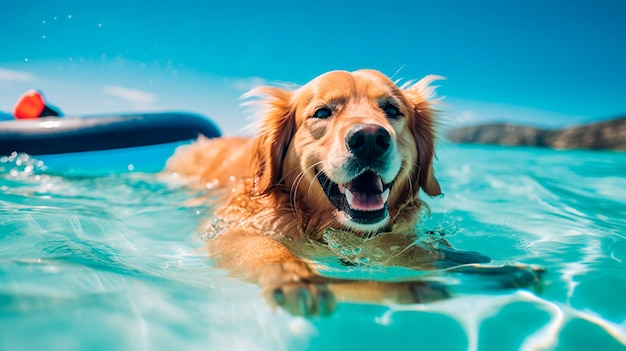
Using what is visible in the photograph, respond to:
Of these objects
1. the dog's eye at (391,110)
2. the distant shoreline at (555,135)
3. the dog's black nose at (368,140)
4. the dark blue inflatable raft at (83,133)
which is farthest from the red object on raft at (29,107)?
the distant shoreline at (555,135)

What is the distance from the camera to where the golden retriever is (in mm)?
2111

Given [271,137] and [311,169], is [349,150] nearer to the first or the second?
[311,169]

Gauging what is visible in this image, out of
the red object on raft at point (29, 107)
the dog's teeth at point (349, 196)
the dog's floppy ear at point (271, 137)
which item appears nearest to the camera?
the dog's teeth at point (349, 196)

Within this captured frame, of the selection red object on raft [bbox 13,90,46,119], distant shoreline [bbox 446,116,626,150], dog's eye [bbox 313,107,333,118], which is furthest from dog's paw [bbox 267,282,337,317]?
distant shoreline [bbox 446,116,626,150]

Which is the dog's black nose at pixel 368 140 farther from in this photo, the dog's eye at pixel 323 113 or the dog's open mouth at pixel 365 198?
the dog's eye at pixel 323 113

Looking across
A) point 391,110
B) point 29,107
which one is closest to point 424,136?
point 391,110

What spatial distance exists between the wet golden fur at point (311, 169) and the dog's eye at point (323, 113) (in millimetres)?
25

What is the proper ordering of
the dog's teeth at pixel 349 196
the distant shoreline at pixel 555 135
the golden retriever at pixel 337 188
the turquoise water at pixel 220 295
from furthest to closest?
1. the distant shoreline at pixel 555 135
2. the dog's teeth at pixel 349 196
3. the golden retriever at pixel 337 188
4. the turquoise water at pixel 220 295

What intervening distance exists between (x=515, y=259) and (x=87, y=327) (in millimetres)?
2140

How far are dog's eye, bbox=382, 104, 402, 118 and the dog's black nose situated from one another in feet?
1.84

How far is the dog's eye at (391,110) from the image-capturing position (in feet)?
A: 9.63

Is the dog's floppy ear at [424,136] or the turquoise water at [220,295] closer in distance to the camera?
the turquoise water at [220,295]

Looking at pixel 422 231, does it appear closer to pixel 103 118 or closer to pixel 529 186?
pixel 529 186

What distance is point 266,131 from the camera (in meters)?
3.28
